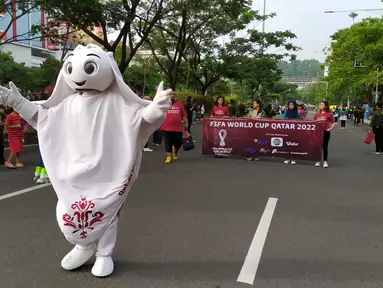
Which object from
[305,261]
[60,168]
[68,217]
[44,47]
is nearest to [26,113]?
[60,168]

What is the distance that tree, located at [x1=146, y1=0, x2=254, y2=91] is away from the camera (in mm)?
18781

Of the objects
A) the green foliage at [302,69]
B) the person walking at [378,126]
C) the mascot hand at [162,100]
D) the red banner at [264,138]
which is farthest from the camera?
the green foliage at [302,69]

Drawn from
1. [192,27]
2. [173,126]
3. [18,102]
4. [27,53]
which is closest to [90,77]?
[18,102]

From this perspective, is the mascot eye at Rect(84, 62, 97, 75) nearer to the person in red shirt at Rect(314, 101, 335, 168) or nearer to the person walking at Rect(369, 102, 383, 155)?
the person in red shirt at Rect(314, 101, 335, 168)

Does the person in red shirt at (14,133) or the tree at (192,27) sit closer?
the person in red shirt at (14,133)

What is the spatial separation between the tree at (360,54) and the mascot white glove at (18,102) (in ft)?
62.1

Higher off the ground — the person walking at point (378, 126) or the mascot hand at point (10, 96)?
the mascot hand at point (10, 96)

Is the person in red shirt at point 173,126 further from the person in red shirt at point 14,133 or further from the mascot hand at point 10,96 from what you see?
the mascot hand at point 10,96

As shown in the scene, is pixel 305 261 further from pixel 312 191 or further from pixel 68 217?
pixel 312 191

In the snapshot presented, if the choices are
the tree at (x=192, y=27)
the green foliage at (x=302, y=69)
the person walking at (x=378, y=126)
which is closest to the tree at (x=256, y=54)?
the tree at (x=192, y=27)

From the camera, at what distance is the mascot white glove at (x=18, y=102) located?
3.28 metres

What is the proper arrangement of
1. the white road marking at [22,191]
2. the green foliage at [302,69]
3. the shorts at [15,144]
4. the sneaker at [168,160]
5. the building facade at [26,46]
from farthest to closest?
the green foliage at [302,69] → the building facade at [26,46] → the sneaker at [168,160] → the shorts at [15,144] → the white road marking at [22,191]

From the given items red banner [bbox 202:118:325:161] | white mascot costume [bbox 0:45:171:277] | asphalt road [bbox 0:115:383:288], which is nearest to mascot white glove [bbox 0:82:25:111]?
white mascot costume [bbox 0:45:171:277]

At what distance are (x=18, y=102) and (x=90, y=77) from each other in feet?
2.04
